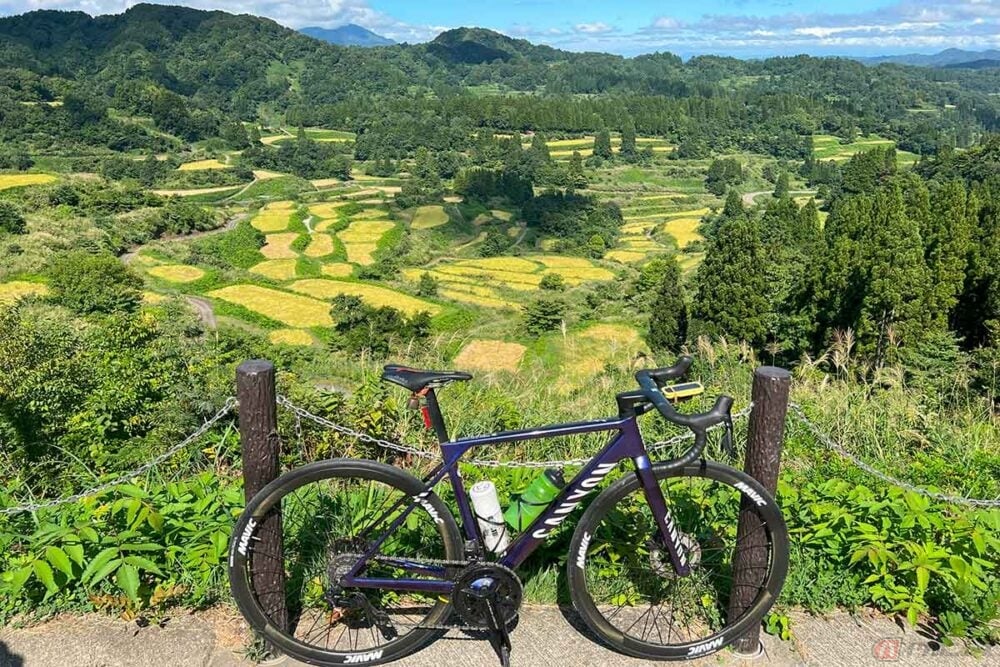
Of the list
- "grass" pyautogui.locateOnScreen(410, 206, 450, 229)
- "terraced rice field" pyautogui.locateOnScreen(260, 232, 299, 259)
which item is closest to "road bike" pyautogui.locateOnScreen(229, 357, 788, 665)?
"terraced rice field" pyautogui.locateOnScreen(260, 232, 299, 259)

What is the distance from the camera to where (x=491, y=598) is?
2703 mm

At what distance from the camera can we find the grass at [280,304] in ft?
124

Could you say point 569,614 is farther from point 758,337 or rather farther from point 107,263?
point 107,263

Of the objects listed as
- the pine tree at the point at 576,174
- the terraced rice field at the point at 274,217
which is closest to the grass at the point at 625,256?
the terraced rice field at the point at 274,217

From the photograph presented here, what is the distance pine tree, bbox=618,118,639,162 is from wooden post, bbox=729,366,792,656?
378 feet

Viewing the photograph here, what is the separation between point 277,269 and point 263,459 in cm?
5031

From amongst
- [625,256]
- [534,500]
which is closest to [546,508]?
[534,500]

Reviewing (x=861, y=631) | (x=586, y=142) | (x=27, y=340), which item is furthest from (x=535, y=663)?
(x=586, y=142)

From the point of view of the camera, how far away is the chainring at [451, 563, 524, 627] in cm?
269

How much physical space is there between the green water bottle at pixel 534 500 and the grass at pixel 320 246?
55.0m

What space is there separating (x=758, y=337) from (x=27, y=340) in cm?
2460

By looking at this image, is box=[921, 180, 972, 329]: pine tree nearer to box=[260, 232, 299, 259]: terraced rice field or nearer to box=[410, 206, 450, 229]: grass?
box=[260, 232, 299, 259]: terraced rice field

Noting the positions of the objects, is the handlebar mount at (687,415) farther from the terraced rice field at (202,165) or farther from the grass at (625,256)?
the terraced rice field at (202,165)

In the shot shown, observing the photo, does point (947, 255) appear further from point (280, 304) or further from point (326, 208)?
point (326, 208)
